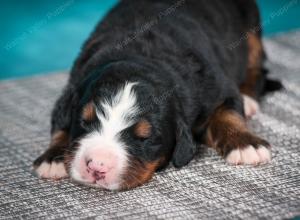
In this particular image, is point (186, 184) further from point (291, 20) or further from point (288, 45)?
point (291, 20)

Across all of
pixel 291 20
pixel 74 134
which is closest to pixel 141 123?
pixel 74 134

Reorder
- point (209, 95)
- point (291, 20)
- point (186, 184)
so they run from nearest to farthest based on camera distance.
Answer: point (186, 184) → point (209, 95) → point (291, 20)

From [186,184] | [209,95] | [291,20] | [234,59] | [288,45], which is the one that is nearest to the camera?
[186,184]

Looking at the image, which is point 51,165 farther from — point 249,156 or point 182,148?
point 249,156

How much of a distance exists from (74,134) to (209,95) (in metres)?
0.99

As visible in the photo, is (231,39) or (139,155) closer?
(139,155)

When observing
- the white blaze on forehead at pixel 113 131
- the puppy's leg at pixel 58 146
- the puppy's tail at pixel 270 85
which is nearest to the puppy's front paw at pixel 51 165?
the puppy's leg at pixel 58 146

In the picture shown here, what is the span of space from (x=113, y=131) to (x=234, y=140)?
890 millimetres

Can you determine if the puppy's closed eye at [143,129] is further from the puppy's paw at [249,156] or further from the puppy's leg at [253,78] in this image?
the puppy's leg at [253,78]

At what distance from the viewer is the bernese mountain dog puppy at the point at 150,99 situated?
359 centimetres

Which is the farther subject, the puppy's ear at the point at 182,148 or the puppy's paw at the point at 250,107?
the puppy's paw at the point at 250,107

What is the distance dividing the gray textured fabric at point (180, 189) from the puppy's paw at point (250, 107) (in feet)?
0.28

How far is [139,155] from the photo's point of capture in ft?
11.9

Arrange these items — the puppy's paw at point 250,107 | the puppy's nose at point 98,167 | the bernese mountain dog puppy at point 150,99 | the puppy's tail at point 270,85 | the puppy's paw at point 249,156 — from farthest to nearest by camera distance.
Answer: the puppy's tail at point 270,85, the puppy's paw at point 250,107, the puppy's paw at point 249,156, the bernese mountain dog puppy at point 150,99, the puppy's nose at point 98,167
